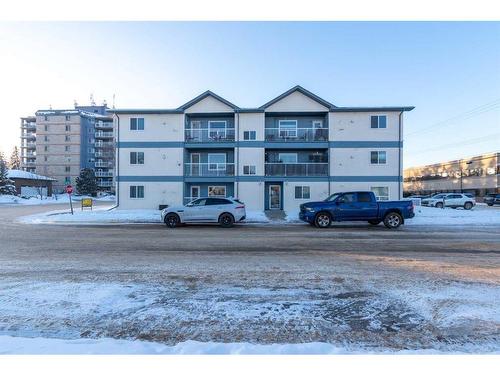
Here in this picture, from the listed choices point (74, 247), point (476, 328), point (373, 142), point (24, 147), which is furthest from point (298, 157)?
point (24, 147)

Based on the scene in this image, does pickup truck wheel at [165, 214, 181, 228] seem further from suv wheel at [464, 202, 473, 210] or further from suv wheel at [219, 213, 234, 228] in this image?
suv wheel at [464, 202, 473, 210]

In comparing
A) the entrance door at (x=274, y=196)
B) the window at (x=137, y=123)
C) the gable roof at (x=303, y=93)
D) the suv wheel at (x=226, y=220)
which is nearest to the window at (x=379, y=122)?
the gable roof at (x=303, y=93)

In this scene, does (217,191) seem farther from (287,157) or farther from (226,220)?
(226,220)

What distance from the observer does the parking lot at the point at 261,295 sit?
3.54 m

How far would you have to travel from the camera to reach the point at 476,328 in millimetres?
3639

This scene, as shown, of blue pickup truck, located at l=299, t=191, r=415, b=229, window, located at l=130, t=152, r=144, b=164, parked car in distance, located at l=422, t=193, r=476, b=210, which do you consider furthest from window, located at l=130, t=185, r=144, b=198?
parked car in distance, located at l=422, t=193, r=476, b=210

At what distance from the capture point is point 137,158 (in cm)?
2400

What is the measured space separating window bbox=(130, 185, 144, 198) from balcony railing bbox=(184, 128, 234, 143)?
590cm

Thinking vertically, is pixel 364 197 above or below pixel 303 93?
below

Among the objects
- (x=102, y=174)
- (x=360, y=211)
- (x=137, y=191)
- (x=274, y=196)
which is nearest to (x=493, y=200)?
(x=274, y=196)

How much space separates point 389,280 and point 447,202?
32.4 m

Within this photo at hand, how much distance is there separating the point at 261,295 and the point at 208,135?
20.8 metres

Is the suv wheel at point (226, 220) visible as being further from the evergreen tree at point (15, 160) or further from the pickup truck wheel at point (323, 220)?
the evergreen tree at point (15, 160)

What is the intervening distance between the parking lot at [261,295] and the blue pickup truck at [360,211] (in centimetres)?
563
